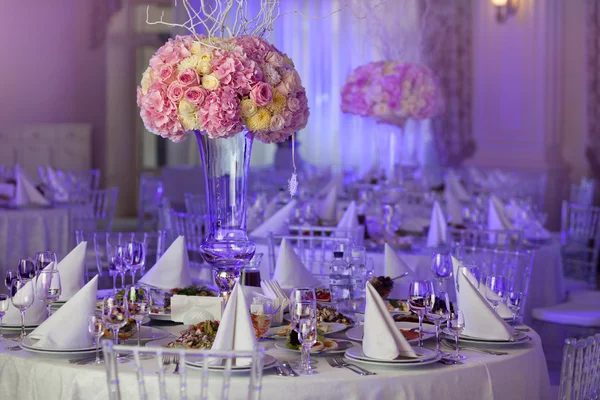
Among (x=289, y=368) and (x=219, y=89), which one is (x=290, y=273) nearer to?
(x=219, y=89)

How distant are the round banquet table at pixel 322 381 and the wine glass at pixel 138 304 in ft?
0.51

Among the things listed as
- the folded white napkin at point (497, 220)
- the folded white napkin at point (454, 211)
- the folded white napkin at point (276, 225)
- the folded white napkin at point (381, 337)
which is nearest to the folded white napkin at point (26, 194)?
the folded white napkin at point (276, 225)

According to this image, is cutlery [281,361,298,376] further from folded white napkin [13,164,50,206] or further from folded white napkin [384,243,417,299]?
folded white napkin [13,164,50,206]

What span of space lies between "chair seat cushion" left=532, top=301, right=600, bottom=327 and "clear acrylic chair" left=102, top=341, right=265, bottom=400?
9.78 feet

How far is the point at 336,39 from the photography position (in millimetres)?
11172

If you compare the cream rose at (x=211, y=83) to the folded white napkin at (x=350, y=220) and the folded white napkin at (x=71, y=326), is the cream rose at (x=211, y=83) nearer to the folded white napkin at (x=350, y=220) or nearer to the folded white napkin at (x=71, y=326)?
the folded white napkin at (x=71, y=326)

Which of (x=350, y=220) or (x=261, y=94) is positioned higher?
(x=261, y=94)

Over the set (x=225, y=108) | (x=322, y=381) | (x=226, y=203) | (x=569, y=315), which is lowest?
(x=569, y=315)

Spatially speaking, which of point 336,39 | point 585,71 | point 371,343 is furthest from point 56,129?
point 371,343

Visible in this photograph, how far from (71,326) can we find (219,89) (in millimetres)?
819

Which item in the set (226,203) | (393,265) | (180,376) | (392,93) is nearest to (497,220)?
(392,93)

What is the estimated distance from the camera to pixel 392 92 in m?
6.41

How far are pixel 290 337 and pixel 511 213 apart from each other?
11.2ft

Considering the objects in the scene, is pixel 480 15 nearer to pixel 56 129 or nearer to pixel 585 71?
pixel 585 71
